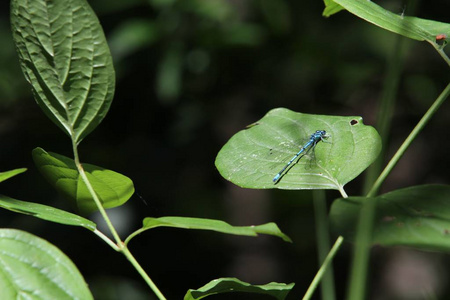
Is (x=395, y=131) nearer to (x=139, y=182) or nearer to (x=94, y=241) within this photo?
(x=139, y=182)

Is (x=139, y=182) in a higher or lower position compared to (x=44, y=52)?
lower

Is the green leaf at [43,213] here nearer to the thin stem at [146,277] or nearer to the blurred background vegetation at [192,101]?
the thin stem at [146,277]

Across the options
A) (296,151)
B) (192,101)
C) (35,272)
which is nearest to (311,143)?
(296,151)

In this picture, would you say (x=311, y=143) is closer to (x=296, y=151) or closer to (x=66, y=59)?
(x=296, y=151)

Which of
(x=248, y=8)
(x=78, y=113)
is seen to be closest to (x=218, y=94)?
(x=248, y=8)

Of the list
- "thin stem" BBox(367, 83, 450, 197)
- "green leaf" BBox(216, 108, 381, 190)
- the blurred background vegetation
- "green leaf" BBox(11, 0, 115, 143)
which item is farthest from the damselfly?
the blurred background vegetation

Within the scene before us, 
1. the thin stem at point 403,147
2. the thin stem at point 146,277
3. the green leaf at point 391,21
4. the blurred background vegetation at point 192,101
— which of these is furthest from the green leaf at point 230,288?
the blurred background vegetation at point 192,101

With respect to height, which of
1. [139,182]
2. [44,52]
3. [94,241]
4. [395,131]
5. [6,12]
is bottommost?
[94,241]
